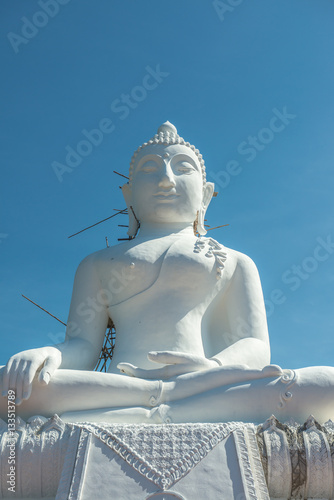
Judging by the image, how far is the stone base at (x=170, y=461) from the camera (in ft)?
12.0

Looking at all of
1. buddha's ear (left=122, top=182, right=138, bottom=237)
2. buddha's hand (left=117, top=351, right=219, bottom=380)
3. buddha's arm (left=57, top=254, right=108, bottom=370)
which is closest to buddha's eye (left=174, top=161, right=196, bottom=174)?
buddha's ear (left=122, top=182, right=138, bottom=237)

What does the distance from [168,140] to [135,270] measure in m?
1.49

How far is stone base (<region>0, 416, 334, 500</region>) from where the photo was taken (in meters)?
3.66

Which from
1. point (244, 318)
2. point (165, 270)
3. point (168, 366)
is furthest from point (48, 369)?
point (244, 318)

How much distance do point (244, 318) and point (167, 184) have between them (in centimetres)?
148

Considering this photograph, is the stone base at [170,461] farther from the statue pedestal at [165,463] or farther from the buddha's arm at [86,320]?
the buddha's arm at [86,320]

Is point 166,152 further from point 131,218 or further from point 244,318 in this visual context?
point 244,318

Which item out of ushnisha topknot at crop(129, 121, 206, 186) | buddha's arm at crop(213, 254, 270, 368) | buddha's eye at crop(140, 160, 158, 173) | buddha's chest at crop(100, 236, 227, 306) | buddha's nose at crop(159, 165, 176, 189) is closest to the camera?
buddha's arm at crop(213, 254, 270, 368)

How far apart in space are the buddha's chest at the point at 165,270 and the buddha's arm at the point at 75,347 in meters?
0.17

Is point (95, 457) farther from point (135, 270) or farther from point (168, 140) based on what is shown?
point (168, 140)

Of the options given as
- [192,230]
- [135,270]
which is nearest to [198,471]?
[135,270]

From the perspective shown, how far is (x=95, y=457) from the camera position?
12.5ft

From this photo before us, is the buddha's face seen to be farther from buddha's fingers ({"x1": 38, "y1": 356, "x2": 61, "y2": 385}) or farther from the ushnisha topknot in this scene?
buddha's fingers ({"x1": 38, "y1": 356, "x2": 61, "y2": 385})

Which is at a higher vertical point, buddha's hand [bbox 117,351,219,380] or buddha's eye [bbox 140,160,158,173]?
buddha's eye [bbox 140,160,158,173]
